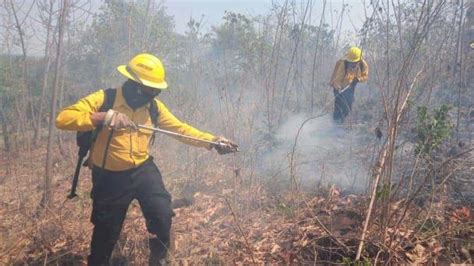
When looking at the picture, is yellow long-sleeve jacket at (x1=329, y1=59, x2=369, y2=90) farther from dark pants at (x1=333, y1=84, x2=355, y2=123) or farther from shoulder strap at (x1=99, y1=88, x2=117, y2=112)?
shoulder strap at (x1=99, y1=88, x2=117, y2=112)

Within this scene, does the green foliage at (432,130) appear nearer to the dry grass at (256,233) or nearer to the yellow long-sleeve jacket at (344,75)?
the dry grass at (256,233)

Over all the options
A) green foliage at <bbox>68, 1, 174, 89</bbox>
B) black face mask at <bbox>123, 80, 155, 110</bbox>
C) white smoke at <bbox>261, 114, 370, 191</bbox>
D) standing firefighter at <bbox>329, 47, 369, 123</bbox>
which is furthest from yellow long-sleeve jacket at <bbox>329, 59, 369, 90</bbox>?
green foliage at <bbox>68, 1, 174, 89</bbox>

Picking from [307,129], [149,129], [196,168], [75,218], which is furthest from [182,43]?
[149,129]

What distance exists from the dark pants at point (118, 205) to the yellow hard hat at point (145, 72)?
70 centimetres

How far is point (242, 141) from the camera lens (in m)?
6.80

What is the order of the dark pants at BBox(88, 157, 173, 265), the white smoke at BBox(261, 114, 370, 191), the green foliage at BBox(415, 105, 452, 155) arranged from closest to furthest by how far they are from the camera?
the dark pants at BBox(88, 157, 173, 265) < the green foliage at BBox(415, 105, 452, 155) < the white smoke at BBox(261, 114, 370, 191)

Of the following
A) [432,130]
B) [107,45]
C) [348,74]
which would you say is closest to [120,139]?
[432,130]

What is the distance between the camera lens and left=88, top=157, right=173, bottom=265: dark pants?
3318mm

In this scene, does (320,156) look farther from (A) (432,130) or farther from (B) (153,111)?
(B) (153,111)

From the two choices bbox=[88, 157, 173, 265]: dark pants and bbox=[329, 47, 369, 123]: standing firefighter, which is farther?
bbox=[329, 47, 369, 123]: standing firefighter

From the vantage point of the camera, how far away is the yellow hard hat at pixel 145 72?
10.8 ft

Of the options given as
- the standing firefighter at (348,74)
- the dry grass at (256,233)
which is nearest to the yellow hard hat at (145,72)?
the dry grass at (256,233)

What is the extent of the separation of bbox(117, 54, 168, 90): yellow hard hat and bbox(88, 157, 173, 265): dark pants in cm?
70

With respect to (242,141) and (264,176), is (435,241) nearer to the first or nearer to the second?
(264,176)
